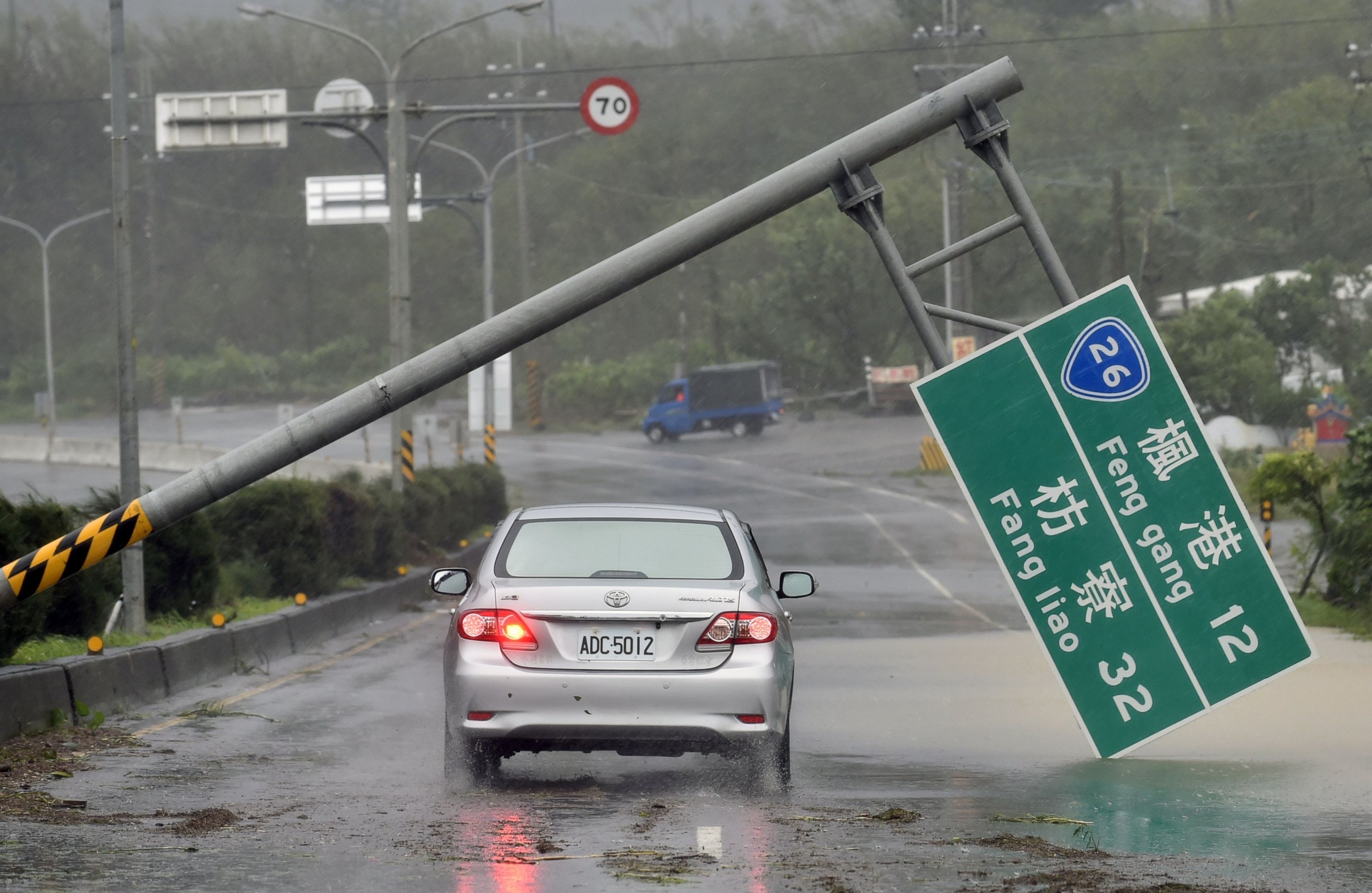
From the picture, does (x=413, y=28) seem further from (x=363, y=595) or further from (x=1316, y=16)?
(x=363, y=595)

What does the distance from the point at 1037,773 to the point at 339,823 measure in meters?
4.00

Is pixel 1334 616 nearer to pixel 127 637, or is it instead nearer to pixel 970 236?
pixel 970 236

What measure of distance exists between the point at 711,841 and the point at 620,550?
2323 millimetres

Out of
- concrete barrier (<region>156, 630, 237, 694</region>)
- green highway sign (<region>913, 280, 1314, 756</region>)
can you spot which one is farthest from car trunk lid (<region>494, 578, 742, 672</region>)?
concrete barrier (<region>156, 630, 237, 694</region>)

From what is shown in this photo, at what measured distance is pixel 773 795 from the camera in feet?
29.3

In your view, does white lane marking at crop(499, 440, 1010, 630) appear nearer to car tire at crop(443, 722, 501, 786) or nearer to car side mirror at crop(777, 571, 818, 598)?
car side mirror at crop(777, 571, 818, 598)

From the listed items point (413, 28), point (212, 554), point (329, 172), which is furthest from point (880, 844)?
point (413, 28)

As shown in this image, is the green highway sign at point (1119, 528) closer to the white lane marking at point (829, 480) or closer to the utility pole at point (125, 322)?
the utility pole at point (125, 322)

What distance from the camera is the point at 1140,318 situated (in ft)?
31.5

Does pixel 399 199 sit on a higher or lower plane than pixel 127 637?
higher

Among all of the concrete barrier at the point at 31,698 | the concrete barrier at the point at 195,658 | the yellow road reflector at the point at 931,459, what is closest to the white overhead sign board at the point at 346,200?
the yellow road reflector at the point at 931,459

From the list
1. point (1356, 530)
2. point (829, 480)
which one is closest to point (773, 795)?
point (1356, 530)

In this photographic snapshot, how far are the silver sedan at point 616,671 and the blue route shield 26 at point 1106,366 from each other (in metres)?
2.12

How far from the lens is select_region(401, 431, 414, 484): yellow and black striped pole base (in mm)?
27078
